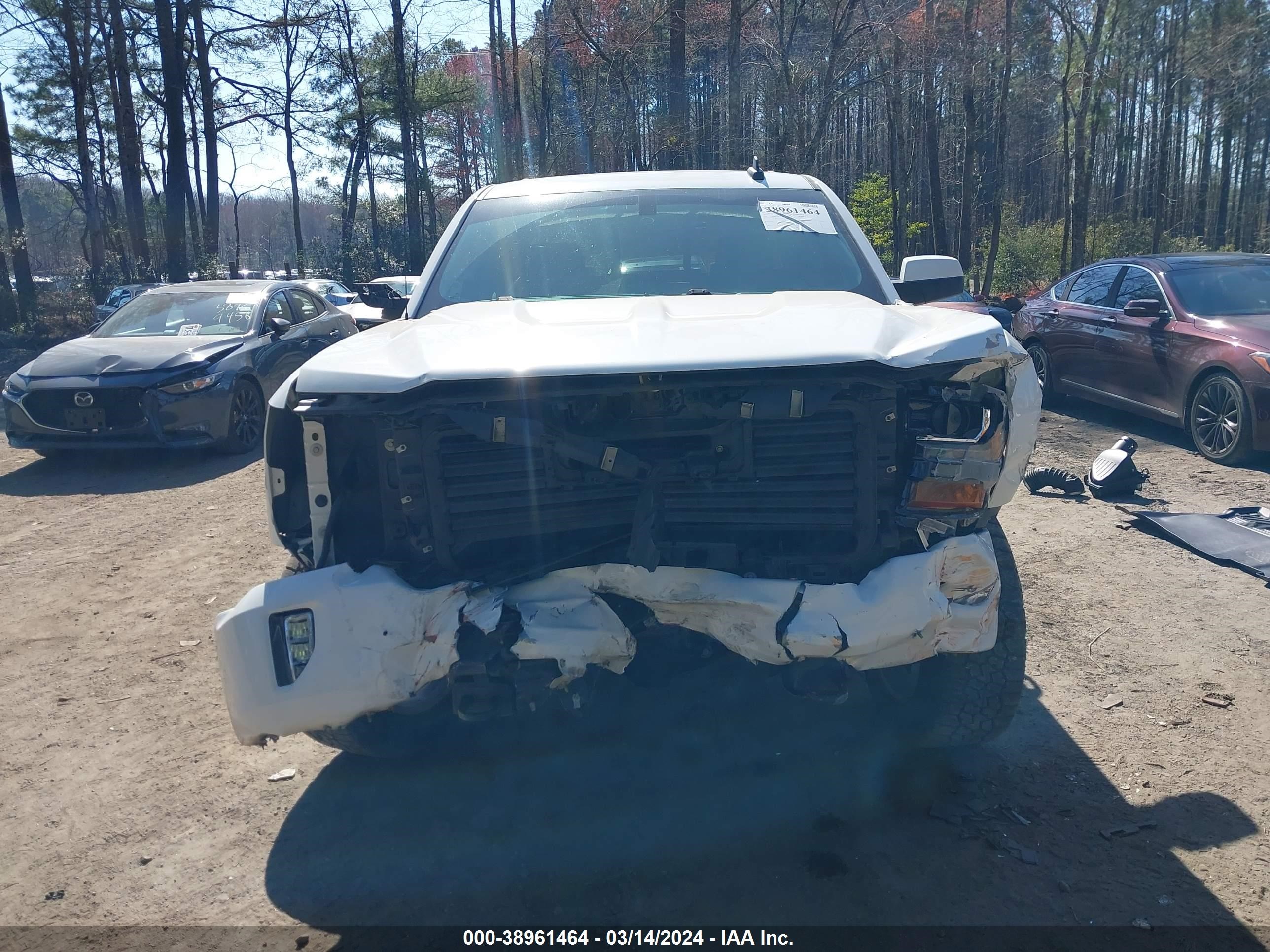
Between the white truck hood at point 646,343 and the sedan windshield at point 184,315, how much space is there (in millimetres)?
6674

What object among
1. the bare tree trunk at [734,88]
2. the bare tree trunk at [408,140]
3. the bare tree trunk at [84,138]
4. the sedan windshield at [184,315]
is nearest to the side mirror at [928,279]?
the sedan windshield at [184,315]

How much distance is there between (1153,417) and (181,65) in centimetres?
1984

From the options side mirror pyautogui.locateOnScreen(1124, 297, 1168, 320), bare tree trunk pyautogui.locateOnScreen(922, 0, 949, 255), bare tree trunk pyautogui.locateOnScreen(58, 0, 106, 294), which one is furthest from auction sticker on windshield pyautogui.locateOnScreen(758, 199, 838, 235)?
bare tree trunk pyautogui.locateOnScreen(58, 0, 106, 294)

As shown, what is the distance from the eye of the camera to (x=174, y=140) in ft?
63.8

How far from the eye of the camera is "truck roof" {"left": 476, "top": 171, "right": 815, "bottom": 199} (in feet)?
14.1

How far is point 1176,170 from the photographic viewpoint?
114ft

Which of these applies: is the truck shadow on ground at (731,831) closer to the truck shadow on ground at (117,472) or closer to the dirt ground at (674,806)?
the dirt ground at (674,806)

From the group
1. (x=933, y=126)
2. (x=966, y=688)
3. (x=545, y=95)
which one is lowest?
(x=966, y=688)

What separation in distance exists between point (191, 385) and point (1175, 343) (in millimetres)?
8161

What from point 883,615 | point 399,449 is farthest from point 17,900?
point 883,615

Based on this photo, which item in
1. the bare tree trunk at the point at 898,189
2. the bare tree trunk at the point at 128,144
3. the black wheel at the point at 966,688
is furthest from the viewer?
the bare tree trunk at the point at 898,189

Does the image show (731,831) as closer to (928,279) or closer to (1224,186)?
(928,279)

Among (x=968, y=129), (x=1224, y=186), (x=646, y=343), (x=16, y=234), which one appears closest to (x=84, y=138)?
(x=16, y=234)

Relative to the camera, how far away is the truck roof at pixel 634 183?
4.30m
